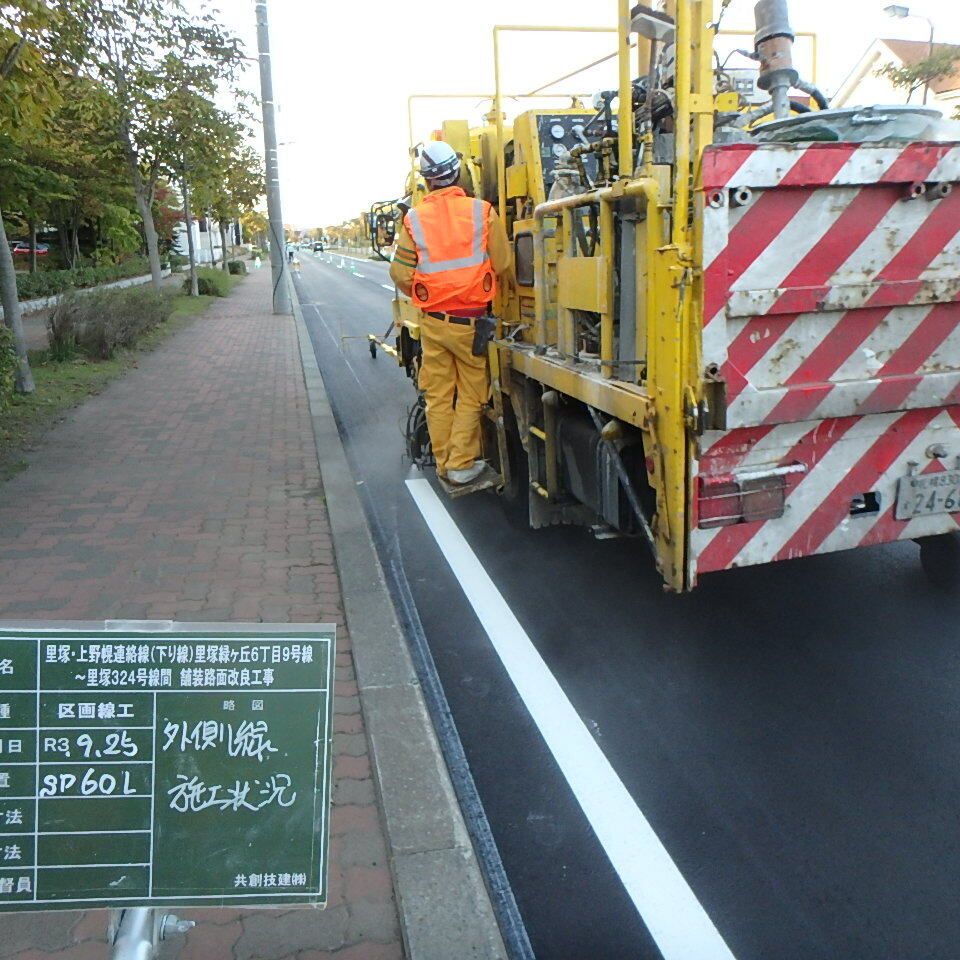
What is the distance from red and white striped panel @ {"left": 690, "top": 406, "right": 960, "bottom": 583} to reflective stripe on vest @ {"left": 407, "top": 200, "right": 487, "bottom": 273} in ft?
7.78

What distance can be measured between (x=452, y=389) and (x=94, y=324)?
9215 mm

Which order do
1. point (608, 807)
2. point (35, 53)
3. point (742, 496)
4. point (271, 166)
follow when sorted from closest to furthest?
point (608, 807) → point (742, 496) → point (35, 53) → point (271, 166)

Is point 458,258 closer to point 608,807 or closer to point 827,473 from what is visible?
point 827,473

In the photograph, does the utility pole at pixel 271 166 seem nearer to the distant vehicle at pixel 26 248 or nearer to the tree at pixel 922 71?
the distant vehicle at pixel 26 248

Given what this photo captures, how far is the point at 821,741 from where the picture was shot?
3.46 meters

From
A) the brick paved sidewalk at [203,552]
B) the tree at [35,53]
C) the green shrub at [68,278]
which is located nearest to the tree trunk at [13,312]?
the brick paved sidewalk at [203,552]

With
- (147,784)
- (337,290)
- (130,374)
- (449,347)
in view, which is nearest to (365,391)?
(130,374)

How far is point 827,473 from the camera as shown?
3.54 m

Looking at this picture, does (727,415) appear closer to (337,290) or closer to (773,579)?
(773,579)

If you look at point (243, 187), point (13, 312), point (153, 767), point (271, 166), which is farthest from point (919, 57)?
point (153, 767)

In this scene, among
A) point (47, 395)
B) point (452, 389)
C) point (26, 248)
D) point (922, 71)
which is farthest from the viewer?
point (26, 248)

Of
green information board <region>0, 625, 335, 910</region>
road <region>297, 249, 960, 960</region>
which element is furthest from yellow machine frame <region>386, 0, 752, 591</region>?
green information board <region>0, 625, 335, 910</region>

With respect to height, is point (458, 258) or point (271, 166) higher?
point (271, 166)

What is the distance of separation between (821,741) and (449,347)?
10.2 ft
